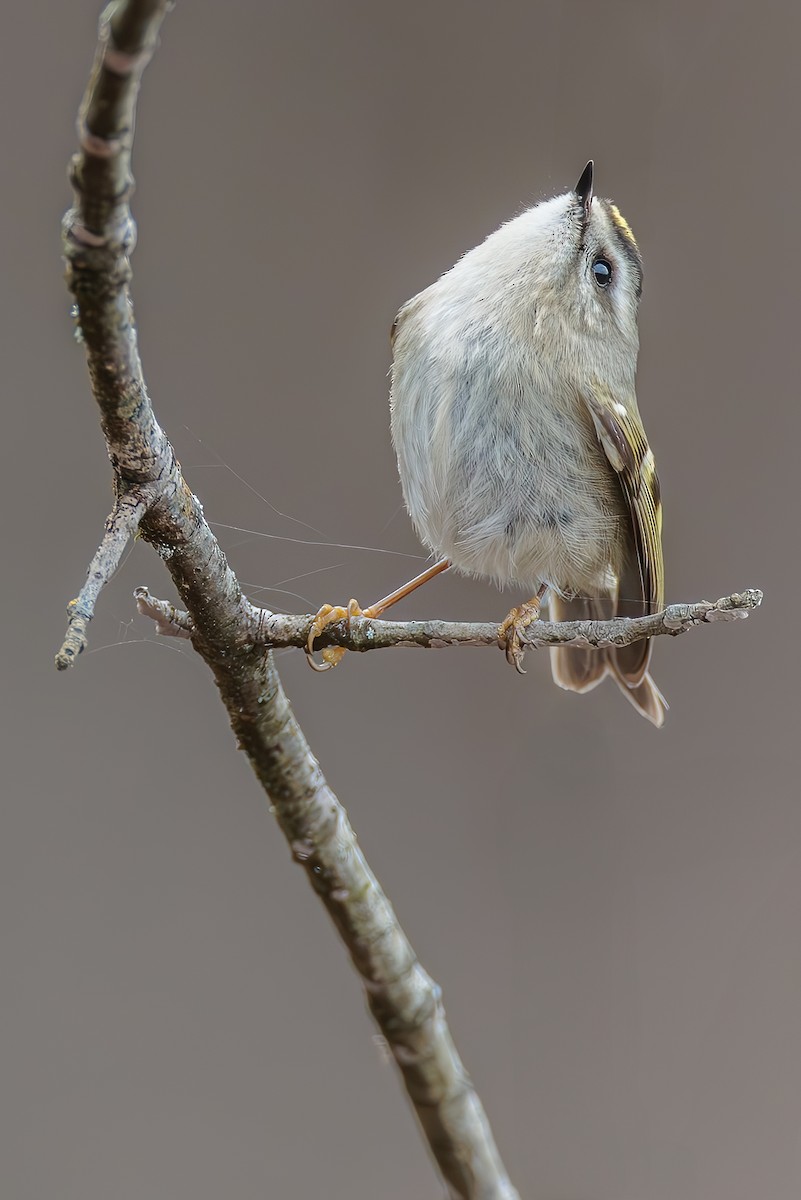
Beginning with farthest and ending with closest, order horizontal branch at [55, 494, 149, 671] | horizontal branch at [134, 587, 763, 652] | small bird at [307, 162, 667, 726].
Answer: small bird at [307, 162, 667, 726]
horizontal branch at [134, 587, 763, 652]
horizontal branch at [55, 494, 149, 671]

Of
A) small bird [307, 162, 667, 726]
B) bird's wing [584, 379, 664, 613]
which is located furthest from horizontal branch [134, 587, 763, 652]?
bird's wing [584, 379, 664, 613]

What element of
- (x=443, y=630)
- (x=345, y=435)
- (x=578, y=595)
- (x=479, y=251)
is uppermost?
(x=345, y=435)

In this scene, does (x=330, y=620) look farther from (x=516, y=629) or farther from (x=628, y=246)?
(x=628, y=246)

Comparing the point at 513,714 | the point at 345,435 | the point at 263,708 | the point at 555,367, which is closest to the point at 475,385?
the point at 555,367

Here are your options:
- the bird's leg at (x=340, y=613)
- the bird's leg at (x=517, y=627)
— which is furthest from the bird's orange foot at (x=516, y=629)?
the bird's leg at (x=340, y=613)

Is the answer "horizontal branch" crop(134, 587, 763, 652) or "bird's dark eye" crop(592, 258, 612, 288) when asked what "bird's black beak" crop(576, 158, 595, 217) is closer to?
"bird's dark eye" crop(592, 258, 612, 288)

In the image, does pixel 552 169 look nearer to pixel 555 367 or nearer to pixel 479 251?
pixel 479 251

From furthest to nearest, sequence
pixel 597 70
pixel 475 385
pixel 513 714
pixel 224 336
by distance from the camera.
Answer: pixel 513 714 → pixel 224 336 → pixel 597 70 → pixel 475 385

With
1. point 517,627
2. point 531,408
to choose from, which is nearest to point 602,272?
point 531,408

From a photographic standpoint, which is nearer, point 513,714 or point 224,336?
point 224,336
